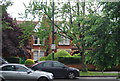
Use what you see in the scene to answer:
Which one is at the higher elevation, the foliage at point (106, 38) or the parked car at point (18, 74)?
the foliage at point (106, 38)

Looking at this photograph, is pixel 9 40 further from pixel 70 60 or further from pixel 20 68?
pixel 20 68

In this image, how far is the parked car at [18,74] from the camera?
15.3 meters

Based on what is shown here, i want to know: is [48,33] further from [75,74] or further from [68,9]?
[75,74]

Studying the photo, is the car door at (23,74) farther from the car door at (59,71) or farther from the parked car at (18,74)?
the car door at (59,71)

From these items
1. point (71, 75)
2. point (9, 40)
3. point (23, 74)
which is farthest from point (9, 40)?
point (23, 74)

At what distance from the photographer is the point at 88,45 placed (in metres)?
14.9

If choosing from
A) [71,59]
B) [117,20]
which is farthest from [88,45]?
[71,59]

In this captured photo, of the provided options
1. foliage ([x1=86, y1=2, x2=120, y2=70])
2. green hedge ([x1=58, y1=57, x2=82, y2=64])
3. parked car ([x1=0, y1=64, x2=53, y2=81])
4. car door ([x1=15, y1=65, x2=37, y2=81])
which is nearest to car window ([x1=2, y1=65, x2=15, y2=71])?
parked car ([x1=0, y1=64, x2=53, y2=81])

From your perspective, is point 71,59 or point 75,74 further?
point 71,59

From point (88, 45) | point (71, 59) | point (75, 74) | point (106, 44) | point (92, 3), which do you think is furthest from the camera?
point (71, 59)

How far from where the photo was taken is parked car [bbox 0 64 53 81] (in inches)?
603

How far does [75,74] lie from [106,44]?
26.8 ft

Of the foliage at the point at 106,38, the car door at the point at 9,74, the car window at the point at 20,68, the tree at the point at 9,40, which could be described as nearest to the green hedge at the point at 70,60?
the tree at the point at 9,40

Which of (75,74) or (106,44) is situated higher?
(106,44)
